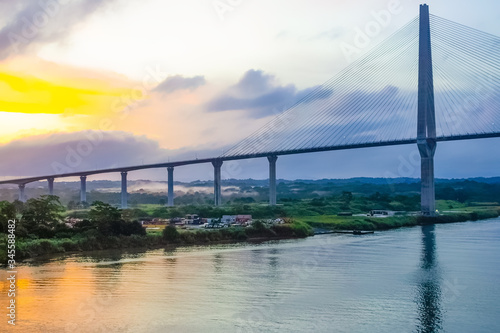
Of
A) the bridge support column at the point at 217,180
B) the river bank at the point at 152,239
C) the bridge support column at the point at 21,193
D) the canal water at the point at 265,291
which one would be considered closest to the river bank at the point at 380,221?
the river bank at the point at 152,239

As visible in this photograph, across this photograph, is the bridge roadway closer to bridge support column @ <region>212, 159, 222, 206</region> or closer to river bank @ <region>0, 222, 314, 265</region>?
bridge support column @ <region>212, 159, 222, 206</region>

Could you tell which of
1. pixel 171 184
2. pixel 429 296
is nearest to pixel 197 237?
pixel 429 296

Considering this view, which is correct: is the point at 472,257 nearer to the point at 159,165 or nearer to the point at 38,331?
the point at 38,331

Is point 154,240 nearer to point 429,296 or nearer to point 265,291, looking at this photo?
point 265,291

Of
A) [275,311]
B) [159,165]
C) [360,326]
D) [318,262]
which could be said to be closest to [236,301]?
[275,311]

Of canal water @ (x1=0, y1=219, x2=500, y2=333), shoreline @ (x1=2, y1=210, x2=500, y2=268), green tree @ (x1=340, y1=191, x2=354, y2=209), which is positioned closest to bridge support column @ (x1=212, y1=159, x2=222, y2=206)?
green tree @ (x1=340, y1=191, x2=354, y2=209)

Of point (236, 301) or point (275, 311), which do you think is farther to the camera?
point (236, 301)
